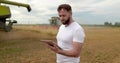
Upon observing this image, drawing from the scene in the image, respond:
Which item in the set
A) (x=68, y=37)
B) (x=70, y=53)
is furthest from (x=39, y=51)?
(x=70, y=53)

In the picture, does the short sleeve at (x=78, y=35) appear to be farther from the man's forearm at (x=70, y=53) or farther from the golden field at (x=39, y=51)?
the golden field at (x=39, y=51)

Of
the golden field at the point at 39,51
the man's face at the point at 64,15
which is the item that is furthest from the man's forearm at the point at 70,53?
the golden field at the point at 39,51

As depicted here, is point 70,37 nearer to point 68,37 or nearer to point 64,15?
point 68,37

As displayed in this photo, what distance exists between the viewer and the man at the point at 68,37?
3.26 metres

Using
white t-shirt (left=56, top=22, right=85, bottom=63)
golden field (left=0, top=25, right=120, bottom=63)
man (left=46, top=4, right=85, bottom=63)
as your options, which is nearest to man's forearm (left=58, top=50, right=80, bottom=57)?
man (left=46, top=4, right=85, bottom=63)

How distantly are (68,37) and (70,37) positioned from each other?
0.09 feet

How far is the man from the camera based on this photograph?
326cm

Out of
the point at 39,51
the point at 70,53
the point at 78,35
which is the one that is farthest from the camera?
the point at 39,51

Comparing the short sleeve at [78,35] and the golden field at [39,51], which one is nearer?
the short sleeve at [78,35]

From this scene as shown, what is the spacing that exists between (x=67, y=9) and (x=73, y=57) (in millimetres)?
618

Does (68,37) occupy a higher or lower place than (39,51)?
higher

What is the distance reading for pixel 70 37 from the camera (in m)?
3.44

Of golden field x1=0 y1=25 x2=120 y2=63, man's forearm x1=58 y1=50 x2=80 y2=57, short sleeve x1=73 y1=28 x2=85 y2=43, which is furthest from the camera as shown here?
golden field x1=0 y1=25 x2=120 y2=63

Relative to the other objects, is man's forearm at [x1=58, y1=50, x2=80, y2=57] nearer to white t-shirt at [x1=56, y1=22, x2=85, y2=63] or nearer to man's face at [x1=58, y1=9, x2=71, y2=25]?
white t-shirt at [x1=56, y1=22, x2=85, y2=63]
